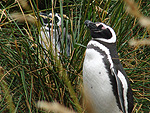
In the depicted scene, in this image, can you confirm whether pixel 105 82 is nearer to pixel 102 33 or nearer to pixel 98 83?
pixel 98 83

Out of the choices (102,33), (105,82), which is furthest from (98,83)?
(102,33)

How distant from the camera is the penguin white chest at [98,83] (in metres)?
1.61

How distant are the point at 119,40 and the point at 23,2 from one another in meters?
1.06

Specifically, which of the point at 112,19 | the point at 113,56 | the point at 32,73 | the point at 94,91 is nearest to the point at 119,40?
the point at 112,19

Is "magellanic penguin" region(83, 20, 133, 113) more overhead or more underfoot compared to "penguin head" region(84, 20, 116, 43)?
more underfoot

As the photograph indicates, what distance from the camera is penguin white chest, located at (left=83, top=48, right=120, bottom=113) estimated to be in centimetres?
161

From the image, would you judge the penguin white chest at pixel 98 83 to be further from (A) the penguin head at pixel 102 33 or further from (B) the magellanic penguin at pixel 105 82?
(A) the penguin head at pixel 102 33

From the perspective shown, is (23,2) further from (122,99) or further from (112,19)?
(112,19)

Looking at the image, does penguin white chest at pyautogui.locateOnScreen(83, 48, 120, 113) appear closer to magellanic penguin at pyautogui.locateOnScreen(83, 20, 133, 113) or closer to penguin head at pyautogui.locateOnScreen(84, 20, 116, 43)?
magellanic penguin at pyautogui.locateOnScreen(83, 20, 133, 113)

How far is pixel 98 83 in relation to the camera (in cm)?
162

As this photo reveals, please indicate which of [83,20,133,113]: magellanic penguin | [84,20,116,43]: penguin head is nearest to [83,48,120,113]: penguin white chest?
[83,20,133,113]: magellanic penguin

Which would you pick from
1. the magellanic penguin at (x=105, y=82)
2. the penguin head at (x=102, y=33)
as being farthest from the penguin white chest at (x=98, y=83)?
the penguin head at (x=102, y=33)

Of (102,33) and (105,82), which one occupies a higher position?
(102,33)

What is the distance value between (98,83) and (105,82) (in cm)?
5
